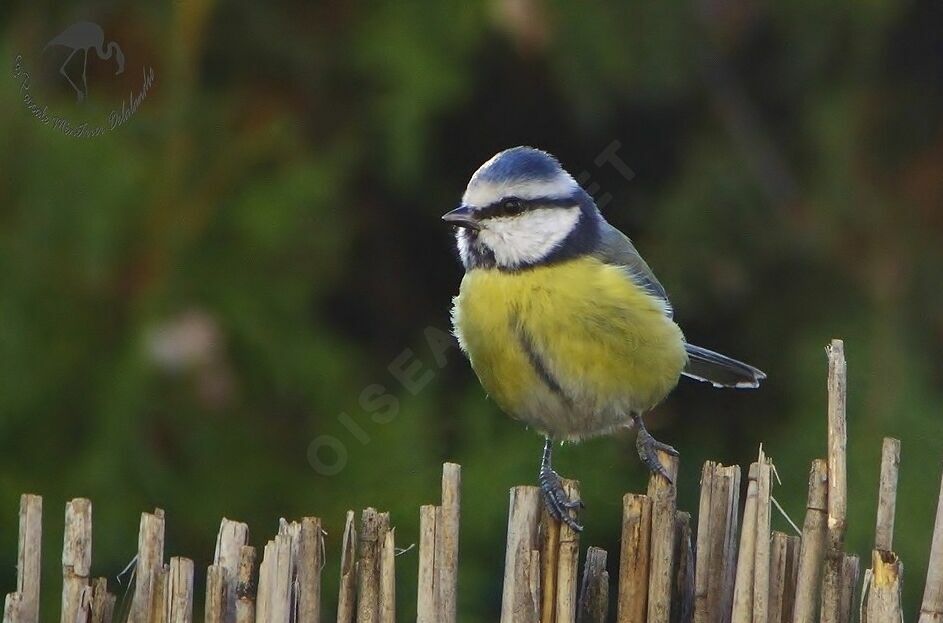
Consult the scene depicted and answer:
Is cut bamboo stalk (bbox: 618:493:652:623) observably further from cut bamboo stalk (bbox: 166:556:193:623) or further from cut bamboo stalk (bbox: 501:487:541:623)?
cut bamboo stalk (bbox: 166:556:193:623)

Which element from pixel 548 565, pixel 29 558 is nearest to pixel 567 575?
pixel 548 565

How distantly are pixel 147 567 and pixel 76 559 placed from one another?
8 cm

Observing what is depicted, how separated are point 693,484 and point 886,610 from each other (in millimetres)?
1720

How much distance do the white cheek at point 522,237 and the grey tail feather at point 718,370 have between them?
40cm

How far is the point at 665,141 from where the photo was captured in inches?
137

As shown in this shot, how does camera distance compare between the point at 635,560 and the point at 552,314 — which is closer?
the point at 635,560

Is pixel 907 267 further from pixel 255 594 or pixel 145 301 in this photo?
pixel 255 594

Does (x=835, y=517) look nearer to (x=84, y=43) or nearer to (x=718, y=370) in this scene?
(x=718, y=370)

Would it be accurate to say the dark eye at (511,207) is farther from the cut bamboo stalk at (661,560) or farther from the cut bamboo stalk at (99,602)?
the cut bamboo stalk at (99,602)

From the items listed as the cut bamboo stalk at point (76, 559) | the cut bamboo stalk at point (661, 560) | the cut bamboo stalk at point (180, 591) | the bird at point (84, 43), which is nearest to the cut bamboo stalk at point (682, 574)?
the cut bamboo stalk at point (661, 560)

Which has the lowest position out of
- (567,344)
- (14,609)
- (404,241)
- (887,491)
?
(14,609)

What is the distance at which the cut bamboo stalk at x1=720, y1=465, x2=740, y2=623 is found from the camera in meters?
1.66

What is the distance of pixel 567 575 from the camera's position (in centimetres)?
165

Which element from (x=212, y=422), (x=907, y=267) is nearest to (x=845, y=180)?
(x=907, y=267)
